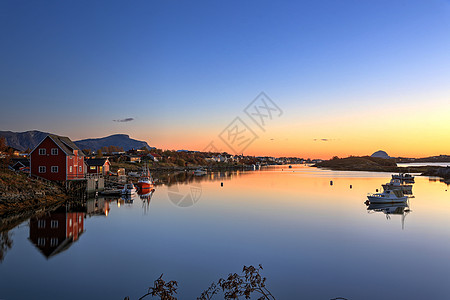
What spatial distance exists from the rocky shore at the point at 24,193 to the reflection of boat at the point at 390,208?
3548cm

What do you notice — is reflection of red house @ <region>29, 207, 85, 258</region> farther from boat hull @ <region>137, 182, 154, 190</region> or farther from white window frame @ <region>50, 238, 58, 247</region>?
boat hull @ <region>137, 182, 154, 190</region>

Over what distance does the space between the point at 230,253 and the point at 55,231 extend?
44.0 feet

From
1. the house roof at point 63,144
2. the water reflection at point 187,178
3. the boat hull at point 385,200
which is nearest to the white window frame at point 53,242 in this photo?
the house roof at point 63,144

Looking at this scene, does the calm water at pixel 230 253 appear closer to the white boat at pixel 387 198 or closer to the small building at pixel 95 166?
the white boat at pixel 387 198

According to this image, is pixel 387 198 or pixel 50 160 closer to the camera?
pixel 387 198

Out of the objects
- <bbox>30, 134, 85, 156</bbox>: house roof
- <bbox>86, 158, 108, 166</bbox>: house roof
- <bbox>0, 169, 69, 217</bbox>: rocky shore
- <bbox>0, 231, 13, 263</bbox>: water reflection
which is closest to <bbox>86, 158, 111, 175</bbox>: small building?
<bbox>86, 158, 108, 166</bbox>: house roof

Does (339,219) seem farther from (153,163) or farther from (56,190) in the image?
(153,163)

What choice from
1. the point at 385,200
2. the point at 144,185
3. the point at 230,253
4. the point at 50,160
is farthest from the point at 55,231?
the point at 385,200

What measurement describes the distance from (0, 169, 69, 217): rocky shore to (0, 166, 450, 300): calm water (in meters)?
3.85

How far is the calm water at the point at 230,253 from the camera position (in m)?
12.9

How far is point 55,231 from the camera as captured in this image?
864 inches

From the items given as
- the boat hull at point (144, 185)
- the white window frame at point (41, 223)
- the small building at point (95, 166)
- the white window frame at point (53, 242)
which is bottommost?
the white window frame at point (53, 242)

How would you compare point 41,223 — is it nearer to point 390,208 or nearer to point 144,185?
point 144,185

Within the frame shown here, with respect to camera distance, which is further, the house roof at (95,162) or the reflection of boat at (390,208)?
the house roof at (95,162)
